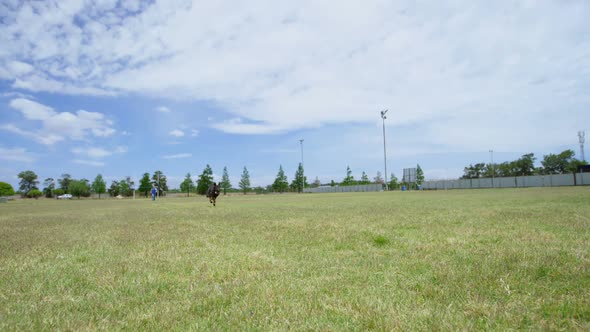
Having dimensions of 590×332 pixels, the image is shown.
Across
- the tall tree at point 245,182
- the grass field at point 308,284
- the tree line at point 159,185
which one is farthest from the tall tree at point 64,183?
the grass field at point 308,284

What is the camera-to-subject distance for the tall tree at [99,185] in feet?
387

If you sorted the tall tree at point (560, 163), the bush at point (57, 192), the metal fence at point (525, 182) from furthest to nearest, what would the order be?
the bush at point (57, 192) → the tall tree at point (560, 163) → the metal fence at point (525, 182)

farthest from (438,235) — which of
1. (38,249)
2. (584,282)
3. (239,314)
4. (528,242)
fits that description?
(38,249)

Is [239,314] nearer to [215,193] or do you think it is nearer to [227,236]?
[227,236]

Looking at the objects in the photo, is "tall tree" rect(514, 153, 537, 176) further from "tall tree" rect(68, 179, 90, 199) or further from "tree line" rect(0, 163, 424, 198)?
"tall tree" rect(68, 179, 90, 199)

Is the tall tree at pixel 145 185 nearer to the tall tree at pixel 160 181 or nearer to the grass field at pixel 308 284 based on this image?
the tall tree at pixel 160 181

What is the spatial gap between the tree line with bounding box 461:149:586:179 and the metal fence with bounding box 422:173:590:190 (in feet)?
74.7

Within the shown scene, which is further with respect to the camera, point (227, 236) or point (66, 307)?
point (227, 236)

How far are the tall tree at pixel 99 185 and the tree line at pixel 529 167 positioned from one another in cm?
13278

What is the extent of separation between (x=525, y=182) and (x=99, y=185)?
13159 cm

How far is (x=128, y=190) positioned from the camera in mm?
113438

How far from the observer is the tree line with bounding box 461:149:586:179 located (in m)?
101

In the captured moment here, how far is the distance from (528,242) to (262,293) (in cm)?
556

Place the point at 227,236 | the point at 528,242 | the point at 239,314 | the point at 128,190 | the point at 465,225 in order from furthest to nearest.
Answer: the point at 128,190
the point at 465,225
the point at 227,236
the point at 528,242
the point at 239,314
